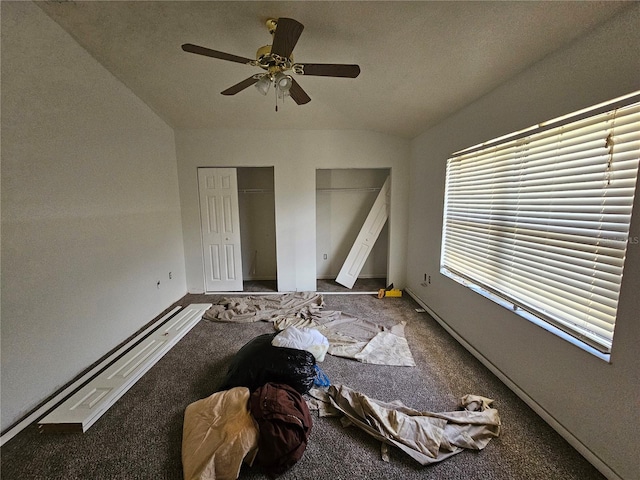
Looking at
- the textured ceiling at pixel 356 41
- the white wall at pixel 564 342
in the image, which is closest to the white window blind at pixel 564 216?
the white wall at pixel 564 342

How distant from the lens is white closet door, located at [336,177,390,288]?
14.4 ft

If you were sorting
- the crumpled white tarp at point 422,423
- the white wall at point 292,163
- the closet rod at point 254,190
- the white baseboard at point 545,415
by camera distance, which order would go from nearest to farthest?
the white baseboard at point 545,415 → the crumpled white tarp at point 422,423 → the white wall at point 292,163 → the closet rod at point 254,190

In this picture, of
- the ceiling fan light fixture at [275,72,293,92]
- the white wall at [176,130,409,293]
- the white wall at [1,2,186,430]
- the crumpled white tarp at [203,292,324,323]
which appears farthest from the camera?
the white wall at [176,130,409,293]

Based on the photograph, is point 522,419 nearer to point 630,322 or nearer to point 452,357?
point 452,357

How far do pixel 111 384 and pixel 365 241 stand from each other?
3717 mm

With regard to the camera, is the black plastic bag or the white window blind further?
the black plastic bag

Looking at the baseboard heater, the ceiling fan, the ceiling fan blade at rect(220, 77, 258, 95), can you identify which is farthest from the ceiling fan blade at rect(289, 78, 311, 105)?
the baseboard heater

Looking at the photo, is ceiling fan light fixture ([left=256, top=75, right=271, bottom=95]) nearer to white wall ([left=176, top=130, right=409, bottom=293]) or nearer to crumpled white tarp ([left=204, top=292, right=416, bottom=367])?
white wall ([left=176, top=130, right=409, bottom=293])

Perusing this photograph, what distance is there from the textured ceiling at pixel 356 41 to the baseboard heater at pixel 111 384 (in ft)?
9.39

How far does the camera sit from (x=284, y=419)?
1.48 meters

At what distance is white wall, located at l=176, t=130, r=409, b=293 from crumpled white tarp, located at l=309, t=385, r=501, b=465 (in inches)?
104

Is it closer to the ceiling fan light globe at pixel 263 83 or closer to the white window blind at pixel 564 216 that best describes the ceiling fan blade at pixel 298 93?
the ceiling fan light globe at pixel 263 83

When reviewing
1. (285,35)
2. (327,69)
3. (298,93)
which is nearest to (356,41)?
(327,69)

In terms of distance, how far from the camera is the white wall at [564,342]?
1.26 metres
